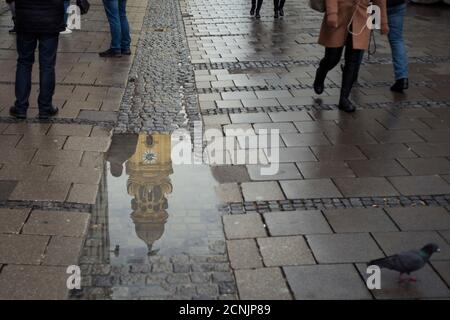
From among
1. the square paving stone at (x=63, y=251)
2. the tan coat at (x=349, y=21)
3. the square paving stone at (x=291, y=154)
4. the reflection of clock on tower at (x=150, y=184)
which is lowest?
the reflection of clock on tower at (x=150, y=184)

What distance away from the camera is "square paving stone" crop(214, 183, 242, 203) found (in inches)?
176

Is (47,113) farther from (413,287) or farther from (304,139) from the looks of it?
(413,287)

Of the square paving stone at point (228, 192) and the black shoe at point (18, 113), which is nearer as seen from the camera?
the square paving stone at point (228, 192)

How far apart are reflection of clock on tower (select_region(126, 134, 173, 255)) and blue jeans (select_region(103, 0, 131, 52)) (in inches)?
133

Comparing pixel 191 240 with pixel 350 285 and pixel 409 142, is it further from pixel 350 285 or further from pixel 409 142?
pixel 409 142

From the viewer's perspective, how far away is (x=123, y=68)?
8367 millimetres

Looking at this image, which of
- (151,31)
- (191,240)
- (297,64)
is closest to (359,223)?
(191,240)

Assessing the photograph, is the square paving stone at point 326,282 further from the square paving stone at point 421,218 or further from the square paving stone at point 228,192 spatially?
the square paving stone at point 228,192

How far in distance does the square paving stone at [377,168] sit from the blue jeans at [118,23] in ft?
15.8

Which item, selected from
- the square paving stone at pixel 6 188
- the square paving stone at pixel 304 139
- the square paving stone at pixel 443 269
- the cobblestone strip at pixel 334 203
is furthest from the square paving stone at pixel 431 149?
the square paving stone at pixel 6 188

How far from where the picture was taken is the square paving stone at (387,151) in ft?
17.3

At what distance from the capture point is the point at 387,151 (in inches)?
213

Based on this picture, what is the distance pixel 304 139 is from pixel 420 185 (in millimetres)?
1322
